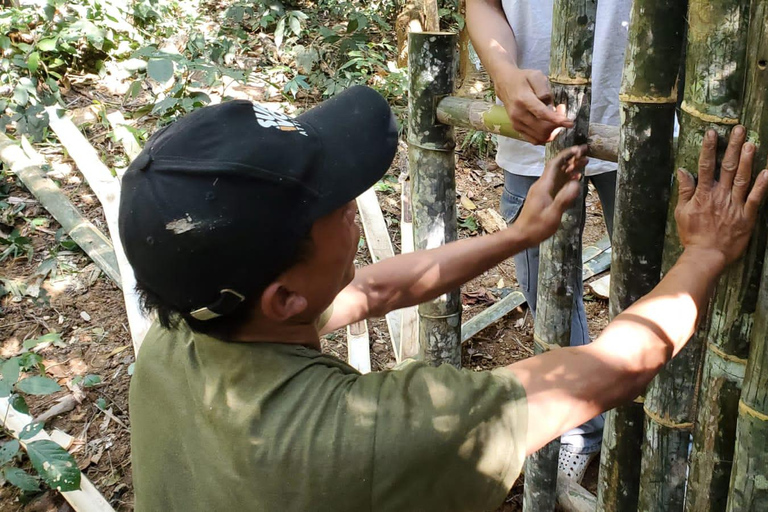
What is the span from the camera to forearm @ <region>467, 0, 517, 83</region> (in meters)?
2.01

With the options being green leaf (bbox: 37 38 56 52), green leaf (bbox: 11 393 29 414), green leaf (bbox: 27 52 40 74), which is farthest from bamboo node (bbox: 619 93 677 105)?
green leaf (bbox: 37 38 56 52)

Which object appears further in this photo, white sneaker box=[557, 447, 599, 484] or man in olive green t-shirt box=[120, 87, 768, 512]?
white sneaker box=[557, 447, 599, 484]

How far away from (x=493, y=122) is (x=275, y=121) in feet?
2.95

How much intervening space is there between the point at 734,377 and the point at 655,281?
0.31 meters

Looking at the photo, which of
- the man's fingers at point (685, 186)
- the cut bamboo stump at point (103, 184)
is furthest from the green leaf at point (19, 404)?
the man's fingers at point (685, 186)

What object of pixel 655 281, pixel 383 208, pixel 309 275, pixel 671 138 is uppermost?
pixel 671 138

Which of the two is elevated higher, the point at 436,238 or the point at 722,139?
the point at 722,139

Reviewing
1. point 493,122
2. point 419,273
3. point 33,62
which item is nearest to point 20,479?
point 419,273

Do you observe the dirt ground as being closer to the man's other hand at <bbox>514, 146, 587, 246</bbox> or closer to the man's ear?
the man's other hand at <bbox>514, 146, 587, 246</bbox>

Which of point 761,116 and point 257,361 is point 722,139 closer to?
point 761,116

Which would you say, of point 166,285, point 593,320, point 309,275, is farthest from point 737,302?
point 593,320

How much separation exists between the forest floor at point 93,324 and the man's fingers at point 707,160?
6.10 ft

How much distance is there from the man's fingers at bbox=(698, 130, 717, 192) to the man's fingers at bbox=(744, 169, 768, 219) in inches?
3.4

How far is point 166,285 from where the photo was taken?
44.4 inches
